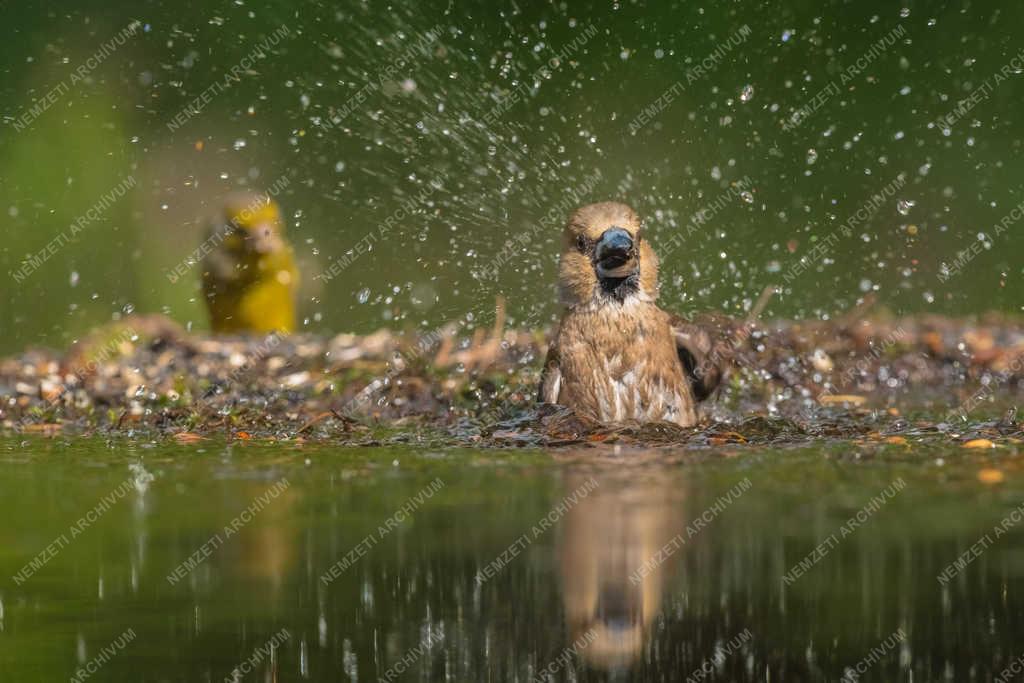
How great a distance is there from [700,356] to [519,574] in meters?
3.60

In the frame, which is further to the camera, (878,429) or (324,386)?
(324,386)

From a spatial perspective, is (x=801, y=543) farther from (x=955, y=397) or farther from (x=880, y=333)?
(x=880, y=333)

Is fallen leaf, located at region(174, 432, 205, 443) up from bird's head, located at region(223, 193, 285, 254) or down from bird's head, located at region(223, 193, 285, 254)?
down

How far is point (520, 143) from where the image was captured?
1223 centimetres

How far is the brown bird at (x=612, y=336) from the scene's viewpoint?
6.25 metres

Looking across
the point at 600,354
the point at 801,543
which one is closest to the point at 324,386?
the point at 600,354

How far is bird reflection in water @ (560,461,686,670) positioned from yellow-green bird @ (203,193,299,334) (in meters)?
5.10

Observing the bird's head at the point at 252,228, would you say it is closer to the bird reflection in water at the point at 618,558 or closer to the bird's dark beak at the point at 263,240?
the bird's dark beak at the point at 263,240

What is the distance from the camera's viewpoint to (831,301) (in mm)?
11906

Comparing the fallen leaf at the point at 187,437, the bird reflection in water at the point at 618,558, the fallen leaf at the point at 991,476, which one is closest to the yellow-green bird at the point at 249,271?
the fallen leaf at the point at 187,437

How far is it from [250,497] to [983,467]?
256cm

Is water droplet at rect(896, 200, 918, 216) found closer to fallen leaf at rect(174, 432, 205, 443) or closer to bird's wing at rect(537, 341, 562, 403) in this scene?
bird's wing at rect(537, 341, 562, 403)

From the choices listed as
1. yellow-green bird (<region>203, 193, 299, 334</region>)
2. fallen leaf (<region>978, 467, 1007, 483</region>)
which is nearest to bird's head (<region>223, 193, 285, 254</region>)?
yellow-green bird (<region>203, 193, 299, 334</region>)

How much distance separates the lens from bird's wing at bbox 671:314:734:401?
674 cm
